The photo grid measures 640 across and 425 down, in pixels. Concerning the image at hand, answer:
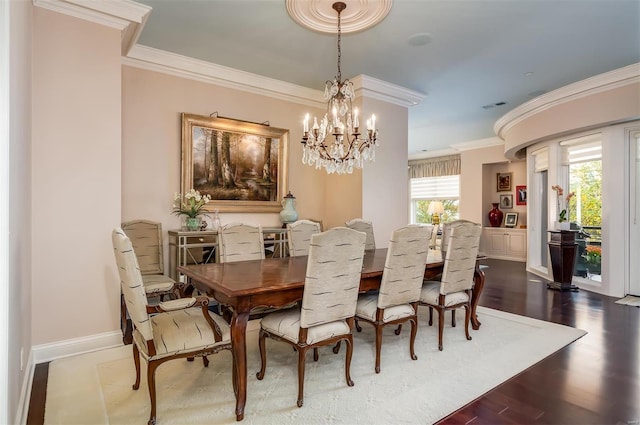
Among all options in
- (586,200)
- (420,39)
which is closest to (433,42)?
(420,39)

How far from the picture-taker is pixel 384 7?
309cm

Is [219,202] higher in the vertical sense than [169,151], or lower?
lower

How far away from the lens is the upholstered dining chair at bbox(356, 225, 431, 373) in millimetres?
2648

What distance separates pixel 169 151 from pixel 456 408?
3795mm

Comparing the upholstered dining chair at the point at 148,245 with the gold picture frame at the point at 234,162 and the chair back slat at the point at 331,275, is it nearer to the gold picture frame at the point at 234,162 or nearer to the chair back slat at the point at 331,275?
the gold picture frame at the point at 234,162

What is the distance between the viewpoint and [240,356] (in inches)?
81.4

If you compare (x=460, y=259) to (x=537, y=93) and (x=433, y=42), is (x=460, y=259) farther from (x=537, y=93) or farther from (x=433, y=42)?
(x=537, y=93)

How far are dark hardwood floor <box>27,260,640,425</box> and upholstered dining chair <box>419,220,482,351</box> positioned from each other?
730mm

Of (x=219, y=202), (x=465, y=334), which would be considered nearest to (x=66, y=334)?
(x=219, y=202)

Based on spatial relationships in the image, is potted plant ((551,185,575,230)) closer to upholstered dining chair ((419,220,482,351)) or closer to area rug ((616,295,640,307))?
area rug ((616,295,640,307))

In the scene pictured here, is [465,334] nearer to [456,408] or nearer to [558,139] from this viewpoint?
[456,408]

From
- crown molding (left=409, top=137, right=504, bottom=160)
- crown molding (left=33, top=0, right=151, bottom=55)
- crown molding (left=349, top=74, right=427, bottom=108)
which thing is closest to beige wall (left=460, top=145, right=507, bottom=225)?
crown molding (left=409, top=137, right=504, bottom=160)

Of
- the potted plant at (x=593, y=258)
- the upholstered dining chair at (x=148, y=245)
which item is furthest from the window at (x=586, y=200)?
the upholstered dining chair at (x=148, y=245)

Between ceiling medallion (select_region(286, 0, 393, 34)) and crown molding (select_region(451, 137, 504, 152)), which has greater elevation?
ceiling medallion (select_region(286, 0, 393, 34))
